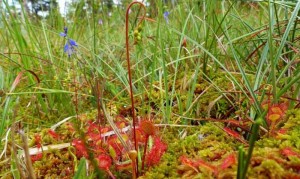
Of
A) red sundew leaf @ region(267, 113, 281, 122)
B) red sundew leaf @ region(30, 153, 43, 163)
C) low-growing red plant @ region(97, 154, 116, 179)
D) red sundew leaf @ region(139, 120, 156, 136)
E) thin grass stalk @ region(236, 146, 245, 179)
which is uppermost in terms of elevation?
thin grass stalk @ region(236, 146, 245, 179)

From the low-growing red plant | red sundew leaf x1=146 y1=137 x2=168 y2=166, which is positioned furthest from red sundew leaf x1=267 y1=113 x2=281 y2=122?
the low-growing red plant

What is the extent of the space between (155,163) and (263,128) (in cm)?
26

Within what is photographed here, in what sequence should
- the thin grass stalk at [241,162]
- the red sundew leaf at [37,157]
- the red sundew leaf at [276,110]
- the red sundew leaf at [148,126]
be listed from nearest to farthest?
the thin grass stalk at [241,162] → the red sundew leaf at [148,126] → the red sundew leaf at [276,110] → the red sundew leaf at [37,157]

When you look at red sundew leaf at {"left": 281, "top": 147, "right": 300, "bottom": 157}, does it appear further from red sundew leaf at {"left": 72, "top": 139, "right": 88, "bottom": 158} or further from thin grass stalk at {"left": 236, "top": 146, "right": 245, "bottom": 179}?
red sundew leaf at {"left": 72, "top": 139, "right": 88, "bottom": 158}

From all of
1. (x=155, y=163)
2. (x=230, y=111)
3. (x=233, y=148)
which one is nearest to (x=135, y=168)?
(x=155, y=163)

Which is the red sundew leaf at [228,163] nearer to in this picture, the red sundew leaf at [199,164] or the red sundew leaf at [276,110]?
the red sundew leaf at [199,164]

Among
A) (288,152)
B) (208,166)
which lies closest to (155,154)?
(208,166)

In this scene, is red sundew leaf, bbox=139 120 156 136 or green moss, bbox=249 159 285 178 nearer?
green moss, bbox=249 159 285 178

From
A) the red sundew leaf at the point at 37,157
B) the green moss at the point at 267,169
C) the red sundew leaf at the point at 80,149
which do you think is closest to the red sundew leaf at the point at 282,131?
the green moss at the point at 267,169

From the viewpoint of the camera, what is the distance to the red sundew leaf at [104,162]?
0.74 meters

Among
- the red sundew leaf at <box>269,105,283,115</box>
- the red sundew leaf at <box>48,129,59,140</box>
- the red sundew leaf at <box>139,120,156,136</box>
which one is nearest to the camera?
the red sundew leaf at <box>139,120,156,136</box>

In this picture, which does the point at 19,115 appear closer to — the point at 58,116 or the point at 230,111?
the point at 58,116

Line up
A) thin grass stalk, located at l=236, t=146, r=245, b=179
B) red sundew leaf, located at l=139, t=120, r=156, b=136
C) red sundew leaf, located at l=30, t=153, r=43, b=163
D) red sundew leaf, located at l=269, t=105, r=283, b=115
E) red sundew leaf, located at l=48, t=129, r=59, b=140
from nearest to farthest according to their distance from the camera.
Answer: thin grass stalk, located at l=236, t=146, r=245, b=179
red sundew leaf, located at l=139, t=120, r=156, b=136
red sundew leaf, located at l=269, t=105, r=283, b=115
red sundew leaf, located at l=30, t=153, r=43, b=163
red sundew leaf, located at l=48, t=129, r=59, b=140

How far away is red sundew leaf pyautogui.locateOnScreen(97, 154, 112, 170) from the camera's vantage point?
740 millimetres
